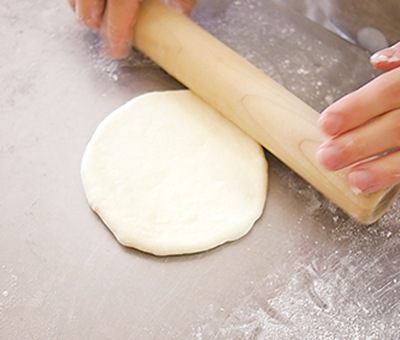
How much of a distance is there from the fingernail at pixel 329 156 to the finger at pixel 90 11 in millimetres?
708

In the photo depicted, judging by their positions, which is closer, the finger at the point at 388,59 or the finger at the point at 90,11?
the finger at the point at 388,59

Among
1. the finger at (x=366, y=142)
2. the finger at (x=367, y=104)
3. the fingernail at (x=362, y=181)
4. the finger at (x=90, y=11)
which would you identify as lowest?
the finger at (x=90, y=11)

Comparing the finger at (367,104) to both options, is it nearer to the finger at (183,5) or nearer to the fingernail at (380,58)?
the fingernail at (380,58)

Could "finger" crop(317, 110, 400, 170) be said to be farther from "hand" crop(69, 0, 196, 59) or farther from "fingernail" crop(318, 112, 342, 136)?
"hand" crop(69, 0, 196, 59)

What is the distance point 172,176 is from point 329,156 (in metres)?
0.37

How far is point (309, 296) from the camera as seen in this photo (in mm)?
1260

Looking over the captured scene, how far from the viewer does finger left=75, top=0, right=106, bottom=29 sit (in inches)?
59.7

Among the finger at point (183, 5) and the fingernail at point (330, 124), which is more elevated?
the fingernail at point (330, 124)

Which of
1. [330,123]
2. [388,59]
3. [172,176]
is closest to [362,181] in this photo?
[330,123]

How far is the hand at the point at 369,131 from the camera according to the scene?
1.18 meters

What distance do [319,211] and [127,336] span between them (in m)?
0.53

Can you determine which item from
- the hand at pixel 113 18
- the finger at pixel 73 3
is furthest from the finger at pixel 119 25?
the finger at pixel 73 3

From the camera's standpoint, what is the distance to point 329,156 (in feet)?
3.98

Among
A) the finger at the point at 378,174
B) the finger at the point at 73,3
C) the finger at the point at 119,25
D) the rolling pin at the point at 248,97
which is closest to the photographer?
the finger at the point at 378,174
